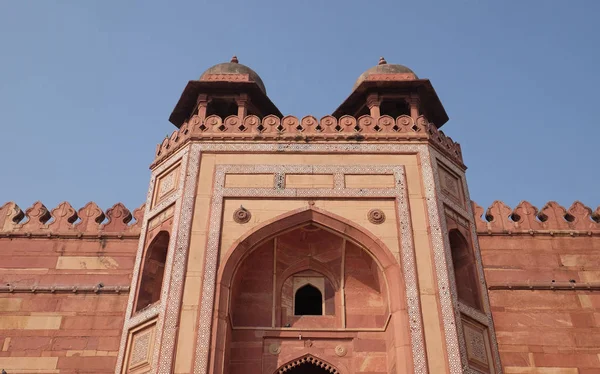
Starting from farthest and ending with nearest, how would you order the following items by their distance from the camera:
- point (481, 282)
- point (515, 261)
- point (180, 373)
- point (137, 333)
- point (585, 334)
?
point (515, 261)
point (585, 334)
point (481, 282)
point (137, 333)
point (180, 373)

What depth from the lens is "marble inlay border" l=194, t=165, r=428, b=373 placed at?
Result: 7.30 meters

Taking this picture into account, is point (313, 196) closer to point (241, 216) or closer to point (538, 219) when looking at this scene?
point (241, 216)

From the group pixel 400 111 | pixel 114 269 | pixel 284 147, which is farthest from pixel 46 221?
pixel 400 111

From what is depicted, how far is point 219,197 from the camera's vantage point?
8633mm

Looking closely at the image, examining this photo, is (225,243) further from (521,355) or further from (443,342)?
(521,355)

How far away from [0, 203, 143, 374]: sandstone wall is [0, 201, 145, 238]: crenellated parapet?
2cm

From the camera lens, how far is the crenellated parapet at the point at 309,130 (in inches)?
367

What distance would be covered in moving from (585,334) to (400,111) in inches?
168

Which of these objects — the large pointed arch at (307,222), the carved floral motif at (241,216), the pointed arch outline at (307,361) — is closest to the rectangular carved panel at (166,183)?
the carved floral motif at (241,216)

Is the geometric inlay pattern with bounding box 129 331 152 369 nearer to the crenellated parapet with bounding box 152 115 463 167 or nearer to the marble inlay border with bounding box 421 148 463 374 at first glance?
the crenellated parapet with bounding box 152 115 463 167

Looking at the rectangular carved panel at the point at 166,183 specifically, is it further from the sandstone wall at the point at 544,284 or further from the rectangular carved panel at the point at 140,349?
the sandstone wall at the point at 544,284

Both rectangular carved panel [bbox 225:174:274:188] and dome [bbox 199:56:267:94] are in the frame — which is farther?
dome [bbox 199:56:267:94]

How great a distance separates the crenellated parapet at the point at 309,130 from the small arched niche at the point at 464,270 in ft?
4.46

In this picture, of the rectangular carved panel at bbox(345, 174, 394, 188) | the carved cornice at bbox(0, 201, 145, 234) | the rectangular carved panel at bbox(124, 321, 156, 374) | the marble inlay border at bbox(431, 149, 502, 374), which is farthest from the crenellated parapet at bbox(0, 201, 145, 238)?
the marble inlay border at bbox(431, 149, 502, 374)
